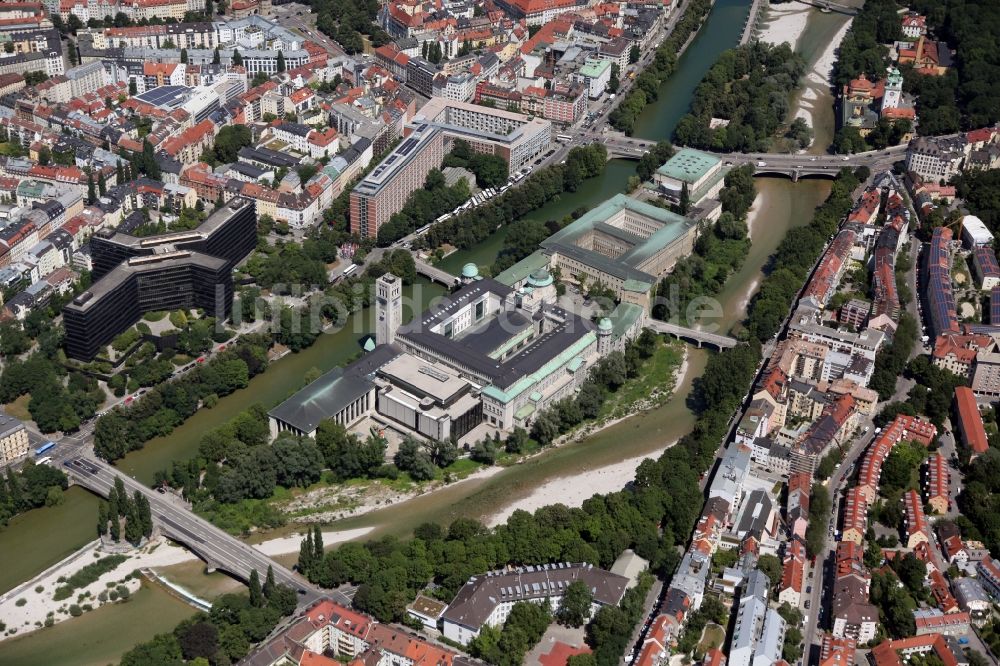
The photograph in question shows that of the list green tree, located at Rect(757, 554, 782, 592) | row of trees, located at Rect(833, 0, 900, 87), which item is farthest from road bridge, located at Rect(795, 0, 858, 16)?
green tree, located at Rect(757, 554, 782, 592)

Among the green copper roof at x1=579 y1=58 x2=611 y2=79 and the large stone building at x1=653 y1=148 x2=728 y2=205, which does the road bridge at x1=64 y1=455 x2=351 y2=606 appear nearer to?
the large stone building at x1=653 y1=148 x2=728 y2=205

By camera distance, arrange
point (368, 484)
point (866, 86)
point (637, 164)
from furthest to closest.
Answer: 1. point (866, 86)
2. point (637, 164)
3. point (368, 484)

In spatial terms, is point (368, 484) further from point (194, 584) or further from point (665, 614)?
point (665, 614)

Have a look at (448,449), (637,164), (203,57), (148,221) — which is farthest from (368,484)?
(203,57)

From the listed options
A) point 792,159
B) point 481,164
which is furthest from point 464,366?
point 792,159

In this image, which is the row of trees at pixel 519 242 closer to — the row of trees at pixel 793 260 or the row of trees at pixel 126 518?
the row of trees at pixel 793 260

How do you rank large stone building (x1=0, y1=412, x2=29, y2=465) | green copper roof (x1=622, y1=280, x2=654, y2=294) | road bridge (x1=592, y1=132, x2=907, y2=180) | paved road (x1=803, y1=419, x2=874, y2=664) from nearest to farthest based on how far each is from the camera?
paved road (x1=803, y1=419, x2=874, y2=664) < large stone building (x1=0, y1=412, x2=29, y2=465) < green copper roof (x1=622, y1=280, x2=654, y2=294) < road bridge (x1=592, y1=132, x2=907, y2=180)
